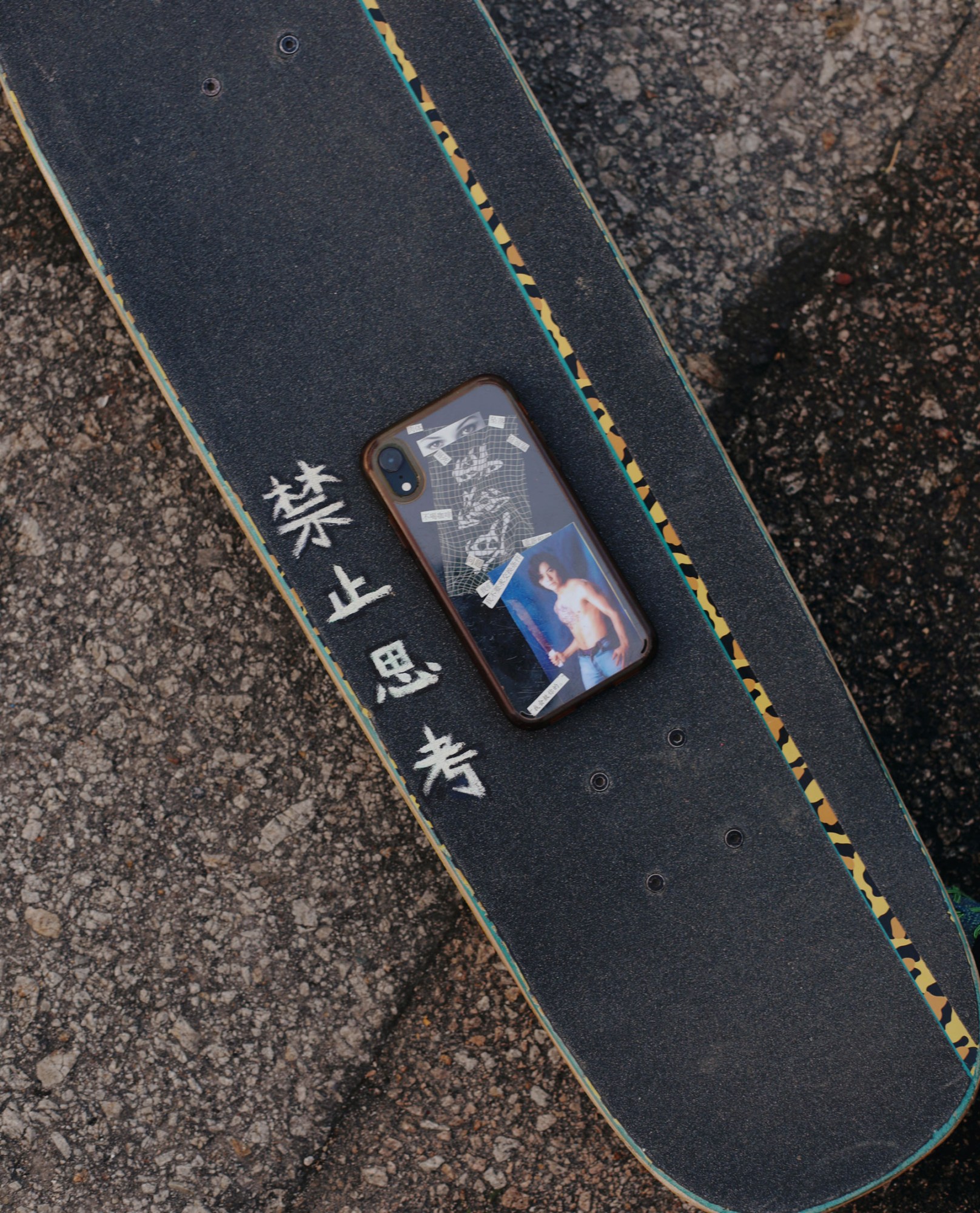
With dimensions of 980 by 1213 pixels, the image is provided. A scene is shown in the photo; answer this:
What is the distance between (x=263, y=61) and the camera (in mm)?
2168

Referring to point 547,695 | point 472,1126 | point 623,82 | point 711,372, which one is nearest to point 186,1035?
point 472,1126

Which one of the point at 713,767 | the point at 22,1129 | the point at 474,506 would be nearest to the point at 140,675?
the point at 474,506

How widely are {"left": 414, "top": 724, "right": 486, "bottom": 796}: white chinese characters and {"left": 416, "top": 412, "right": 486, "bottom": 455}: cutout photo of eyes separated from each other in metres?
0.71

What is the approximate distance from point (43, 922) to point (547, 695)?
5.51ft

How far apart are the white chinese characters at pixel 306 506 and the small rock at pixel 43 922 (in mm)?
1384

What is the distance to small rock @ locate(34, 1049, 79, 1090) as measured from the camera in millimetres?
2576

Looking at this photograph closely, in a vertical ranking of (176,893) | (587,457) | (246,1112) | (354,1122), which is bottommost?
(354,1122)

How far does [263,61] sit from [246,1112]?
290cm

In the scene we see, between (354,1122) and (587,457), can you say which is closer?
(587,457)

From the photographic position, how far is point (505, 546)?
2.16 metres

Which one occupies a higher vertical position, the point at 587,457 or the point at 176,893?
the point at 587,457

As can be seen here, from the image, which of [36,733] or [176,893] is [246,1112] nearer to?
[176,893]

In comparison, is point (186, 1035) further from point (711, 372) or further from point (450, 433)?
point (711, 372)

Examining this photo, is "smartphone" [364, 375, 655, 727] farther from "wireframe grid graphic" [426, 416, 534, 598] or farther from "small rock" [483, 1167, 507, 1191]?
"small rock" [483, 1167, 507, 1191]
